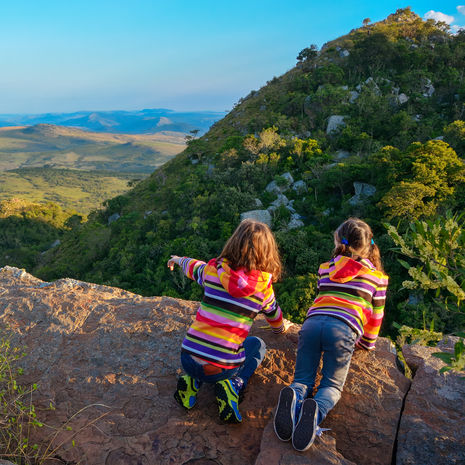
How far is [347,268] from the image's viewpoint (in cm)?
324

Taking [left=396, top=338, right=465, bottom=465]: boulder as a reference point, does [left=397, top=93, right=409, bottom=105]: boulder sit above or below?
above

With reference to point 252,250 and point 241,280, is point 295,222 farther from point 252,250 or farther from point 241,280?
point 241,280

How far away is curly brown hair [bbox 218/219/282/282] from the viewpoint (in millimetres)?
3016

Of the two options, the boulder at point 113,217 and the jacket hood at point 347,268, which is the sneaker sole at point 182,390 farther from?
the boulder at point 113,217

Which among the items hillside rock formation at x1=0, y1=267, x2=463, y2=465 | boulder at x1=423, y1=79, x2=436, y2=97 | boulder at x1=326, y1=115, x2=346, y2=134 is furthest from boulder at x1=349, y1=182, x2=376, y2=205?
boulder at x1=423, y1=79, x2=436, y2=97

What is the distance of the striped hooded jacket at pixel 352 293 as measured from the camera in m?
3.13

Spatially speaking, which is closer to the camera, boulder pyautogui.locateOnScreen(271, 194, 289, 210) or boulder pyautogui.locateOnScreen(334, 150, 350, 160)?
boulder pyautogui.locateOnScreen(271, 194, 289, 210)

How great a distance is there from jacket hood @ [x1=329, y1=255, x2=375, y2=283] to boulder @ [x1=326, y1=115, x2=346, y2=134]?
27.6m

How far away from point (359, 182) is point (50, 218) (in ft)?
192

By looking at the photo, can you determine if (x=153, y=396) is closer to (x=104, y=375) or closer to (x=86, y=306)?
(x=104, y=375)

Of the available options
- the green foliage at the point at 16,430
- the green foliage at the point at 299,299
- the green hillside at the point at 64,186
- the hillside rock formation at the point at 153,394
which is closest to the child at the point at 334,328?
the hillside rock formation at the point at 153,394

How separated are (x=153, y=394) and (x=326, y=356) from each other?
1849mm

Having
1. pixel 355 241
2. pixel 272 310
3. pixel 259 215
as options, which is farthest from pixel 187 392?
pixel 259 215

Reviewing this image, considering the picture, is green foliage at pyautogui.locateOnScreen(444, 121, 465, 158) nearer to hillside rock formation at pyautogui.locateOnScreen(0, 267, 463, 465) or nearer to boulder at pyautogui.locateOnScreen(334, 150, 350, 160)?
boulder at pyautogui.locateOnScreen(334, 150, 350, 160)
